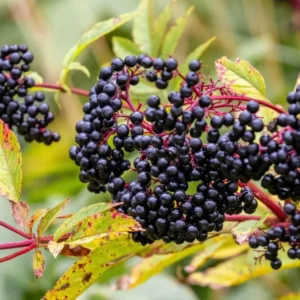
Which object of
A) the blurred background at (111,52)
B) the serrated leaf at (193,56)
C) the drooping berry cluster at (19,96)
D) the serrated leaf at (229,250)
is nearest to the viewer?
the drooping berry cluster at (19,96)

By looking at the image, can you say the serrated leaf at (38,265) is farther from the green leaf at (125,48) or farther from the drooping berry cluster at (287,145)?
the green leaf at (125,48)

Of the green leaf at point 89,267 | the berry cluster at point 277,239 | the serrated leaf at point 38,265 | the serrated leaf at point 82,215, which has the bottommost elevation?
the berry cluster at point 277,239

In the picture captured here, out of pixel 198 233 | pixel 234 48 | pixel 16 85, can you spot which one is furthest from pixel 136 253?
pixel 234 48

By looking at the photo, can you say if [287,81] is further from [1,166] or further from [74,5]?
[1,166]

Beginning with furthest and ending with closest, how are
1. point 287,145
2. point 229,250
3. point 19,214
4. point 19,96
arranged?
1. point 229,250
2. point 19,96
3. point 19,214
4. point 287,145

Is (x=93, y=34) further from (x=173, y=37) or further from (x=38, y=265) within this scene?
(x=38, y=265)

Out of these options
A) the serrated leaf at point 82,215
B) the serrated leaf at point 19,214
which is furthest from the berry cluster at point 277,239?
the serrated leaf at point 19,214

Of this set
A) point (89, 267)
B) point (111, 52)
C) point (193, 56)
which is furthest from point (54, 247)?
point (111, 52)

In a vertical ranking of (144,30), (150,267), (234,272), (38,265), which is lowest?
(234,272)
